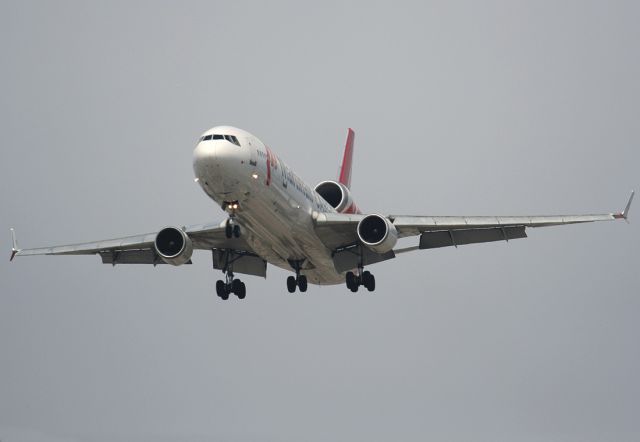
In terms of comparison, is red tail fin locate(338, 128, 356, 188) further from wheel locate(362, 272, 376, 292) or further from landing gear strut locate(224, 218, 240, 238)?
landing gear strut locate(224, 218, 240, 238)

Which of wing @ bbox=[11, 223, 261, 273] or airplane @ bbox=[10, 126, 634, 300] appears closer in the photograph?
airplane @ bbox=[10, 126, 634, 300]

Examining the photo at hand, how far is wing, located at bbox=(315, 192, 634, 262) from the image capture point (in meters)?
47.0

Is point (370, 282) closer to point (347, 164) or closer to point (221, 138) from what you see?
point (221, 138)

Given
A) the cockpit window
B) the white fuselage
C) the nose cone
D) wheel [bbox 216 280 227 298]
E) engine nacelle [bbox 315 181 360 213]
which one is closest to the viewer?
the nose cone

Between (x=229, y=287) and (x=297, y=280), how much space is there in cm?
315

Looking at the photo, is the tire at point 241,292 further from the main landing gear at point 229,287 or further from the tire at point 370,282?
the tire at point 370,282

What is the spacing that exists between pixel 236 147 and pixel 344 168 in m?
21.3

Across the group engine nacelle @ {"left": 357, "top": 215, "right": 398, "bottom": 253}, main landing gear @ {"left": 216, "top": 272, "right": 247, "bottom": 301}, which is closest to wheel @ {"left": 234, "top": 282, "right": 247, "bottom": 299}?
main landing gear @ {"left": 216, "top": 272, "right": 247, "bottom": 301}

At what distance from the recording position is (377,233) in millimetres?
46719

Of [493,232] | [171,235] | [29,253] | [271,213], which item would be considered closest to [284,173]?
[271,213]

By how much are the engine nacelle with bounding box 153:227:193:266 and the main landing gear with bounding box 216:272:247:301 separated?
4062 mm

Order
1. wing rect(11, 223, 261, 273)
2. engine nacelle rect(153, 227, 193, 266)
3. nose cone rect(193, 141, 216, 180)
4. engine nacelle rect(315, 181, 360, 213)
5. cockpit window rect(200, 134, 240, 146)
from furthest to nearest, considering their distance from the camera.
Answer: engine nacelle rect(315, 181, 360, 213) < wing rect(11, 223, 261, 273) < engine nacelle rect(153, 227, 193, 266) < cockpit window rect(200, 134, 240, 146) < nose cone rect(193, 141, 216, 180)

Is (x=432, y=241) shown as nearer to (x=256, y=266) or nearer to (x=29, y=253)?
(x=256, y=266)

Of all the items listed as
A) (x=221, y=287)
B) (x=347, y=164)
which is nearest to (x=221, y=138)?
(x=221, y=287)
